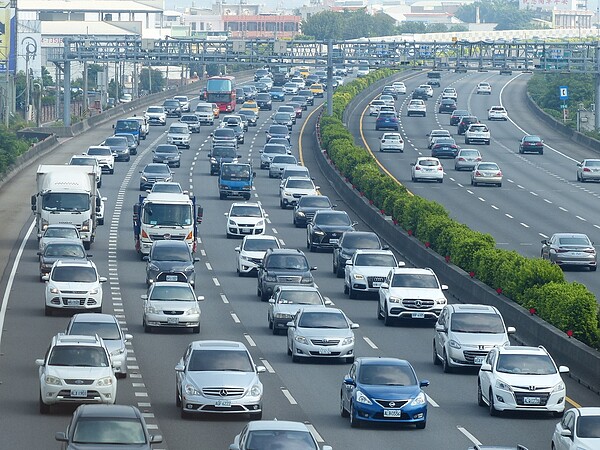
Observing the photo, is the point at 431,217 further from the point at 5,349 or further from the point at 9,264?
the point at 5,349

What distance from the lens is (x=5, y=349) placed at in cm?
4006

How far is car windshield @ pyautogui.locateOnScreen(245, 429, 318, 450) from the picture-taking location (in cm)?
2350

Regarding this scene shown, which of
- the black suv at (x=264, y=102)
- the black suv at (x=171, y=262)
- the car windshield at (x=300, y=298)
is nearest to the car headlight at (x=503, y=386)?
the car windshield at (x=300, y=298)

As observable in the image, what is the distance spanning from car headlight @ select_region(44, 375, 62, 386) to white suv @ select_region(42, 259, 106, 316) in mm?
15203

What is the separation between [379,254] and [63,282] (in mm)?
10738

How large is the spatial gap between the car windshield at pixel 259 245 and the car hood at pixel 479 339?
64.1ft

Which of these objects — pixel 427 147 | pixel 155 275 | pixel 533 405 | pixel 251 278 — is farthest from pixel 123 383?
pixel 427 147

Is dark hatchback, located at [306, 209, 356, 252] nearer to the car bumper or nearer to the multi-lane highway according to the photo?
the multi-lane highway

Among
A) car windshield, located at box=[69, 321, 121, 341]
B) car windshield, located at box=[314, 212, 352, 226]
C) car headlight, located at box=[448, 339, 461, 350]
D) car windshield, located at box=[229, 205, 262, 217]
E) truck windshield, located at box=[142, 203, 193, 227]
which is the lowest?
car windshield, located at box=[229, 205, 262, 217]

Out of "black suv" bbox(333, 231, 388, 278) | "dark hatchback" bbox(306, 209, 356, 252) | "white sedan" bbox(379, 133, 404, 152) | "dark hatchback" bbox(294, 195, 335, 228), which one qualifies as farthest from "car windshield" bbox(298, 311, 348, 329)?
"white sedan" bbox(379, 133, 404, 152)

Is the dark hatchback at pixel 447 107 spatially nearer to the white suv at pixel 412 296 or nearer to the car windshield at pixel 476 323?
the white suv at pixel 412 296

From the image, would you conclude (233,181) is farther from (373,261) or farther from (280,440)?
(280,440)

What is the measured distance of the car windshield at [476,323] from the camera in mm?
36906

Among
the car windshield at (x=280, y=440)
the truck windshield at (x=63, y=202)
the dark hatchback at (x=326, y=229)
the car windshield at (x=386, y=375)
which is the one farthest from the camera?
the dark hatchback at (x=326, y=229)
